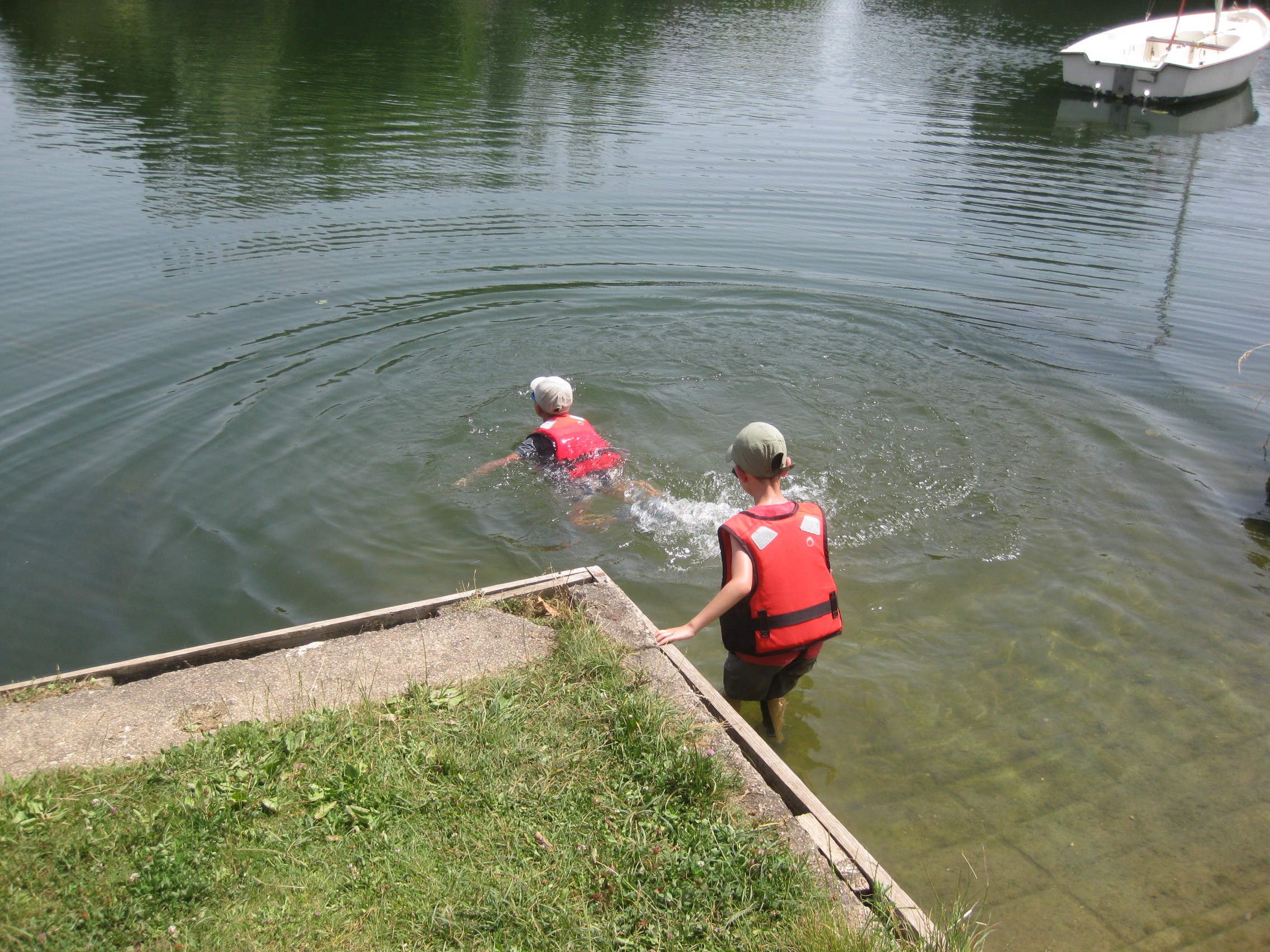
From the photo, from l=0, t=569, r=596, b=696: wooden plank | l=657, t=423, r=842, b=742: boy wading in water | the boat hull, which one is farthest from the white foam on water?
the boat hull

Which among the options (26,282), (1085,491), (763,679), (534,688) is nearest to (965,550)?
(1085,491)

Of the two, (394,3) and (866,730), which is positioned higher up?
(394,3)

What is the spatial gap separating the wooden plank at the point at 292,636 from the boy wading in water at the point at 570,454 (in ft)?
7.19

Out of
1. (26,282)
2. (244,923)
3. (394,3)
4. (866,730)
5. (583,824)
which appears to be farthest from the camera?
(394,3)

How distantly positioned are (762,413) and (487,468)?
3020 mm

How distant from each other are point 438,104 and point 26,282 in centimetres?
1341

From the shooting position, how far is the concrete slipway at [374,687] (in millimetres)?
4230

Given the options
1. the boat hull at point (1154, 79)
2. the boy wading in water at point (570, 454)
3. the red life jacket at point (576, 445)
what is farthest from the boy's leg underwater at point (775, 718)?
the boat hull at point (1154, 79)

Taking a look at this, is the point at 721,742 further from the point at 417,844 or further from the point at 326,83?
the point at 326,83

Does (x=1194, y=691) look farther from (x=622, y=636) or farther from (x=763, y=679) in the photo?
(x=622, y=636)

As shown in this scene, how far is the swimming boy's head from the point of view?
322 inches

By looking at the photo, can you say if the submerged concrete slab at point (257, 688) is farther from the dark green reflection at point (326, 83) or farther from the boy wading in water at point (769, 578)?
the dark green reflection at point (326, 83)

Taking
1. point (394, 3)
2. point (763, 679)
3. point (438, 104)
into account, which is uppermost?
point (394, 3)

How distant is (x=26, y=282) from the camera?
12.3 meters
